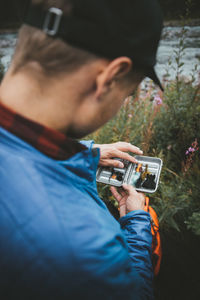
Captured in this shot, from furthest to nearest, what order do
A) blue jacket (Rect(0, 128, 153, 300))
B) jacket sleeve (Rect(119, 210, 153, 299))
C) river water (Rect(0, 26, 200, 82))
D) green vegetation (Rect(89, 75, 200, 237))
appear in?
river water (Rect(0, 26, 200, 82)), green vegetation (Rect(89, 75, 200, 237)), jacket sleeve (Rect(119, 210, 153, 299)), blue jacket (Rect(0, 128, 153, 300))

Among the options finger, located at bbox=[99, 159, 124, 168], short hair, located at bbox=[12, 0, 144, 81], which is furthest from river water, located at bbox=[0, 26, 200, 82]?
short hair, located at bbox=[12, 0, 144, 81]

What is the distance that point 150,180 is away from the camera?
157 cm

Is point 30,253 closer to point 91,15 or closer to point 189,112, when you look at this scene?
point 91,15

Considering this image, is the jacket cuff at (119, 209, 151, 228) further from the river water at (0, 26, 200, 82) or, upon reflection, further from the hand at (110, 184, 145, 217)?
the river water at (0, 26, 200, 82)

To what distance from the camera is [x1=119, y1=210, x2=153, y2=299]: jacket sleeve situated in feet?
3.52

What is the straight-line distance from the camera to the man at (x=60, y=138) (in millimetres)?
598

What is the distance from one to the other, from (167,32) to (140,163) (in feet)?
33.7

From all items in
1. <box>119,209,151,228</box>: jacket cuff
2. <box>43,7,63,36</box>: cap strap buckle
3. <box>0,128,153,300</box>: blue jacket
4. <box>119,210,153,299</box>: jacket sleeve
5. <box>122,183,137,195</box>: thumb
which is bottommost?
<box>119,210,153,299</box>: jacket sleeve

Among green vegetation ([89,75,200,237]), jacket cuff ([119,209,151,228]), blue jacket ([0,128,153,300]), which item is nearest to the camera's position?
blue jacket ([0,128,153,300])

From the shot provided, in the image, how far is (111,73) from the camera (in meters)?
0.70

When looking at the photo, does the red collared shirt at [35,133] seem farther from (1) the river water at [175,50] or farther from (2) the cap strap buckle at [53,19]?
(1) the river water at [175,50]

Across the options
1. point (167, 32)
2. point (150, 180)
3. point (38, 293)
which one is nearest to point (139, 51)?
point (38, 293)

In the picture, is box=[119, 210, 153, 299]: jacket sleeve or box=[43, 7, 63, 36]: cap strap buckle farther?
box=[119, 210, 153, 299]: jacket sleeve

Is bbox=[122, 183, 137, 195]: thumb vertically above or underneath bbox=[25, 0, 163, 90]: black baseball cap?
underneath
